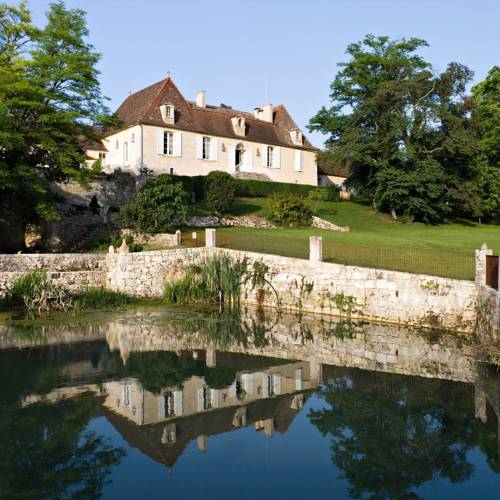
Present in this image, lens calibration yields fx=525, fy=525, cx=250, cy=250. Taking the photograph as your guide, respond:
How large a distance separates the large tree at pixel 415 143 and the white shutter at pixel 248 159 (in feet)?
23.7

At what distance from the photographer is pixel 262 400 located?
31.3 ft

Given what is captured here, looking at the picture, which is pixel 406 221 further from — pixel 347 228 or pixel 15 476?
pixel 15 476

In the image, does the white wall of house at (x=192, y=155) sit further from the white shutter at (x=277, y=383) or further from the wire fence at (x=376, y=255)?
the white shutter at (x=277, y=383)

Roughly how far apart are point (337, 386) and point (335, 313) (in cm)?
748

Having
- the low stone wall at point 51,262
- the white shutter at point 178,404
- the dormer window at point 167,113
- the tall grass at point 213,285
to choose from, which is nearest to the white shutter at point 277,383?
the white shutter at point 178,404

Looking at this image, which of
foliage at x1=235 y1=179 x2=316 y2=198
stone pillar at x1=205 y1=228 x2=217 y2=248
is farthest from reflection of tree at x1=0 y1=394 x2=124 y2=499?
foliage at x1=235 y1=179 x2=316 y2=198

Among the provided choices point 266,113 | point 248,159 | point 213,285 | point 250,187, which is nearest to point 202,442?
point 213,285

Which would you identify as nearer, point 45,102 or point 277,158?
point 45,102

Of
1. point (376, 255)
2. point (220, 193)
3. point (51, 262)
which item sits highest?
point (220, 193)

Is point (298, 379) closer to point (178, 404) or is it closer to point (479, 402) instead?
point (178, 404)

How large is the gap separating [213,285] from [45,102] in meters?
12.3

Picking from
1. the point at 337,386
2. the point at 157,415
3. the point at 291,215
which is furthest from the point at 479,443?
the point at 291,215

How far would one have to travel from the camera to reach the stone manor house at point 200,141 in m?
39.4

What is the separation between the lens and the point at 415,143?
3912 centimetres
